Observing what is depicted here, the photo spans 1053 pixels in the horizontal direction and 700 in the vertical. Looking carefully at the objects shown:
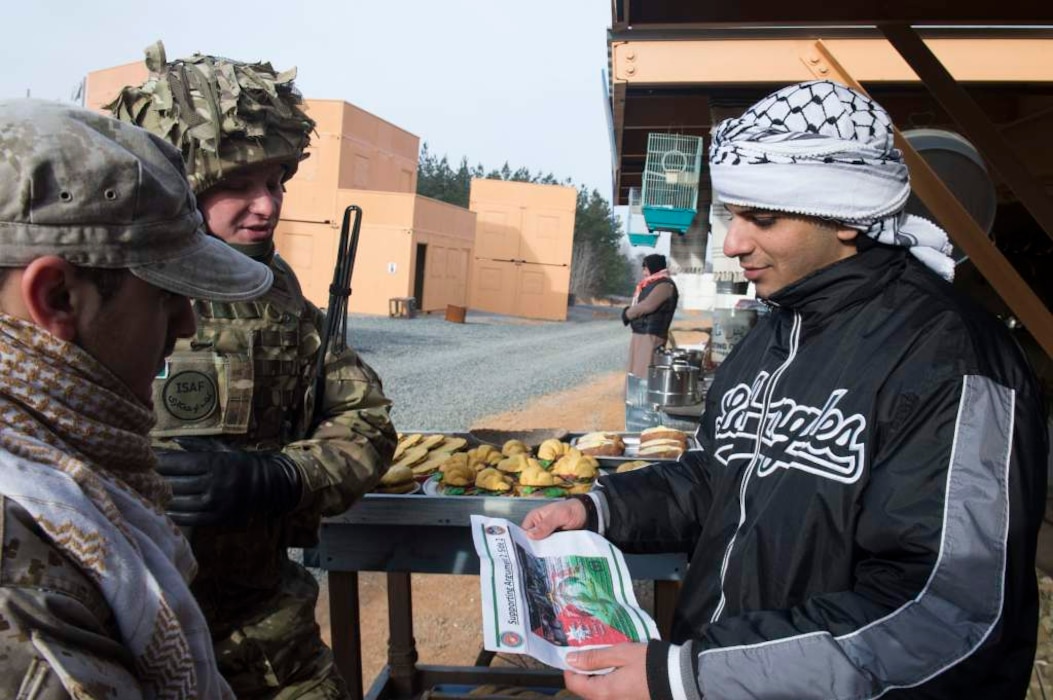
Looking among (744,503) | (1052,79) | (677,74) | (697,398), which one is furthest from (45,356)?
(697,398)

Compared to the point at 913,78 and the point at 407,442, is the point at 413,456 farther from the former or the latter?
the point at 913,78

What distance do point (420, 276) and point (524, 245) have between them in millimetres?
7506

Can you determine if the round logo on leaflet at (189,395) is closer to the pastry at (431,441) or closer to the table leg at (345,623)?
the table leg at (345,623)

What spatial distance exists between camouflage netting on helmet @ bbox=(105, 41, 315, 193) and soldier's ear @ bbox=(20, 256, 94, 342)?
1.33 m

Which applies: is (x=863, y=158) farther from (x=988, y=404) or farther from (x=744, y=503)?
(x=744, y=503)

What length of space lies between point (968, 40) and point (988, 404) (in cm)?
420

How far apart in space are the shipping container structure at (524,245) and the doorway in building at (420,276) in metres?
5.94

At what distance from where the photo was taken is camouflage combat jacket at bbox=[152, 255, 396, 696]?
2252 mm

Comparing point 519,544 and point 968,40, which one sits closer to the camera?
point 519,544

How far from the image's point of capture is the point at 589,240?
62844 mm

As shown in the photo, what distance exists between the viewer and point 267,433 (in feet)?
8.08

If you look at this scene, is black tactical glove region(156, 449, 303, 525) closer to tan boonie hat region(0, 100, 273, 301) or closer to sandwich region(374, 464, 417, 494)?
tan boonie hat region(0, 100, 273, 301)

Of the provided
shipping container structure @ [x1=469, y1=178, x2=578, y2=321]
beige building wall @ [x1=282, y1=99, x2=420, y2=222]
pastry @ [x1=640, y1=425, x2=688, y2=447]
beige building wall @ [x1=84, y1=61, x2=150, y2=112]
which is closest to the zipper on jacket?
pastry @ [x1=640, y1=425, x2=688, y2=447]

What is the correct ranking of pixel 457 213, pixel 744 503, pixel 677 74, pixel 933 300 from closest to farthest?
pixel 933 300, pixel 744 503, pixel 677 74, pixel 457 213
